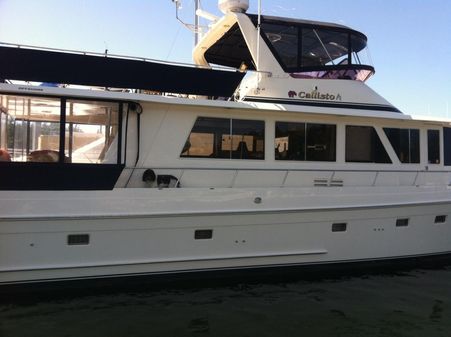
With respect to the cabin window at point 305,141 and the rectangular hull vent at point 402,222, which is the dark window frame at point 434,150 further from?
the cabin window at point 305,141

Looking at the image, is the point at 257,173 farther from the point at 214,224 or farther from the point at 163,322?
the point at 163,322

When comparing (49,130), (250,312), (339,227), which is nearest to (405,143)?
(339,227)

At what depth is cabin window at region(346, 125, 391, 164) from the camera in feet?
23.4

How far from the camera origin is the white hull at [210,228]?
17.9 ft

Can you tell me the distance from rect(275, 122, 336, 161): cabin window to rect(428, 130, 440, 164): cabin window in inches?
73.0

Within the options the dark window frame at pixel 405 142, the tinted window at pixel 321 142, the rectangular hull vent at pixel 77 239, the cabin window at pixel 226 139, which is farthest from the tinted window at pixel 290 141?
the rectangular hull vent at pixel 77 239

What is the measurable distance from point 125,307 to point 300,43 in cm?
479

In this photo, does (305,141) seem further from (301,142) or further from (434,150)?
(434,150)

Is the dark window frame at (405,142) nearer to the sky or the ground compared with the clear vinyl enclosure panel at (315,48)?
nearer to the ground

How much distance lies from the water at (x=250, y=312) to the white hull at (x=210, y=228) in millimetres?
343

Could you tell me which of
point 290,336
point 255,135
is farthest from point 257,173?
point 290,336

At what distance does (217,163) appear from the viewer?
21.3 ft

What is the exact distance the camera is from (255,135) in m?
6.68

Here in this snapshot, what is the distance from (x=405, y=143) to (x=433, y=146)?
1.97ft
